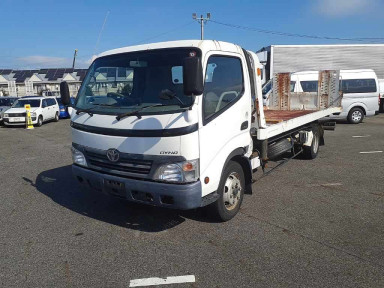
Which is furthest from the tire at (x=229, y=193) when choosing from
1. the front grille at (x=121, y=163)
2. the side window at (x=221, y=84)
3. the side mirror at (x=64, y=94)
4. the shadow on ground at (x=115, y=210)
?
the side mirror at (x=64, y=94)

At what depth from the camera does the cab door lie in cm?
358

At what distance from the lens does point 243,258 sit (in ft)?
10.9

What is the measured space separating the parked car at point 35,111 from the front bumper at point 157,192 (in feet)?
48.3

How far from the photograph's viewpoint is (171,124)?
3.36 m

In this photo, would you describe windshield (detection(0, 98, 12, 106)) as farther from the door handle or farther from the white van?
the door handle

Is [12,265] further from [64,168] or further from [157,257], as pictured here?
[64,168]

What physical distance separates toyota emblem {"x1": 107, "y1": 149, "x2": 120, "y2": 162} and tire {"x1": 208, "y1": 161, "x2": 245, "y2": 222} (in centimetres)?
124

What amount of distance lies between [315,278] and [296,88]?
36.1 feet

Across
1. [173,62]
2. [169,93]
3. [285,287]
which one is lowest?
[285,287]

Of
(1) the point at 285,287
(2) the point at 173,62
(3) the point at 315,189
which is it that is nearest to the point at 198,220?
(1) the point at 285,287

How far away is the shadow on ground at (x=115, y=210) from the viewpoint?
425cm

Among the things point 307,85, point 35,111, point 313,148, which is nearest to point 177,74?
point 313,148

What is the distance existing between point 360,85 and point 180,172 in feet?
44.8

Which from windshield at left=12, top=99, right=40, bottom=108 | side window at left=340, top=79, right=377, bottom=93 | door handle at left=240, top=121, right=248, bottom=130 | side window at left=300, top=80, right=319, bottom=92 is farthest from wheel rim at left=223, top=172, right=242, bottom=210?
windshield at left=12, top=99, right=40, bottom=108
